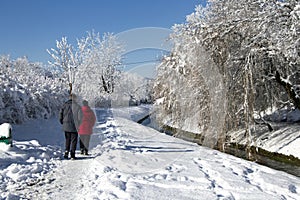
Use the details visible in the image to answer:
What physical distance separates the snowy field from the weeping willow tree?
3.66m

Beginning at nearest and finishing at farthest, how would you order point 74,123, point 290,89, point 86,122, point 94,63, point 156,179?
point 156,179, point 74,123, point 86,122, point 290,89, point 94,63

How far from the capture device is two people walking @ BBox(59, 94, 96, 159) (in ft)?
27.9

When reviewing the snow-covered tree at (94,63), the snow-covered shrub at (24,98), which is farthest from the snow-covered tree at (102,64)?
the snow-covered shrub at (24,98)

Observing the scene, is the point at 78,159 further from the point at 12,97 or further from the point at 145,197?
the point at 12,97

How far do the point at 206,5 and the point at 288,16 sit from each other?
6.45m

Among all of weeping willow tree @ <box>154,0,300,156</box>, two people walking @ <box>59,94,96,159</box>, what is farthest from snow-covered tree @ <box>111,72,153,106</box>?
two people walking @ <box>59,94,96,159</box>

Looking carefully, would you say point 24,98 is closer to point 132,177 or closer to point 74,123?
point 74,123

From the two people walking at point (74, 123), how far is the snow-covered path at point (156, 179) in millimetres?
437

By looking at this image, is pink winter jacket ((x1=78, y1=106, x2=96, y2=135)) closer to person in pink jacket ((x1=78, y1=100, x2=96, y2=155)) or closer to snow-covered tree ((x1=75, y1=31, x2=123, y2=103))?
person in pink jacket ((x1=78, y1=100, x2=96, y2=155))

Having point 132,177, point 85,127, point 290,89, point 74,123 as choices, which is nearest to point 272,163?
point 290,89

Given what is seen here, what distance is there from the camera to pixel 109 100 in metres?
39.7

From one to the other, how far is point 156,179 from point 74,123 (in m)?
3.18

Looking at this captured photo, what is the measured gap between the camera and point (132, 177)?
21.1ft

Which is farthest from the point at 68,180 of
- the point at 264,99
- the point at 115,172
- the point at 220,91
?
the point at 264,99
